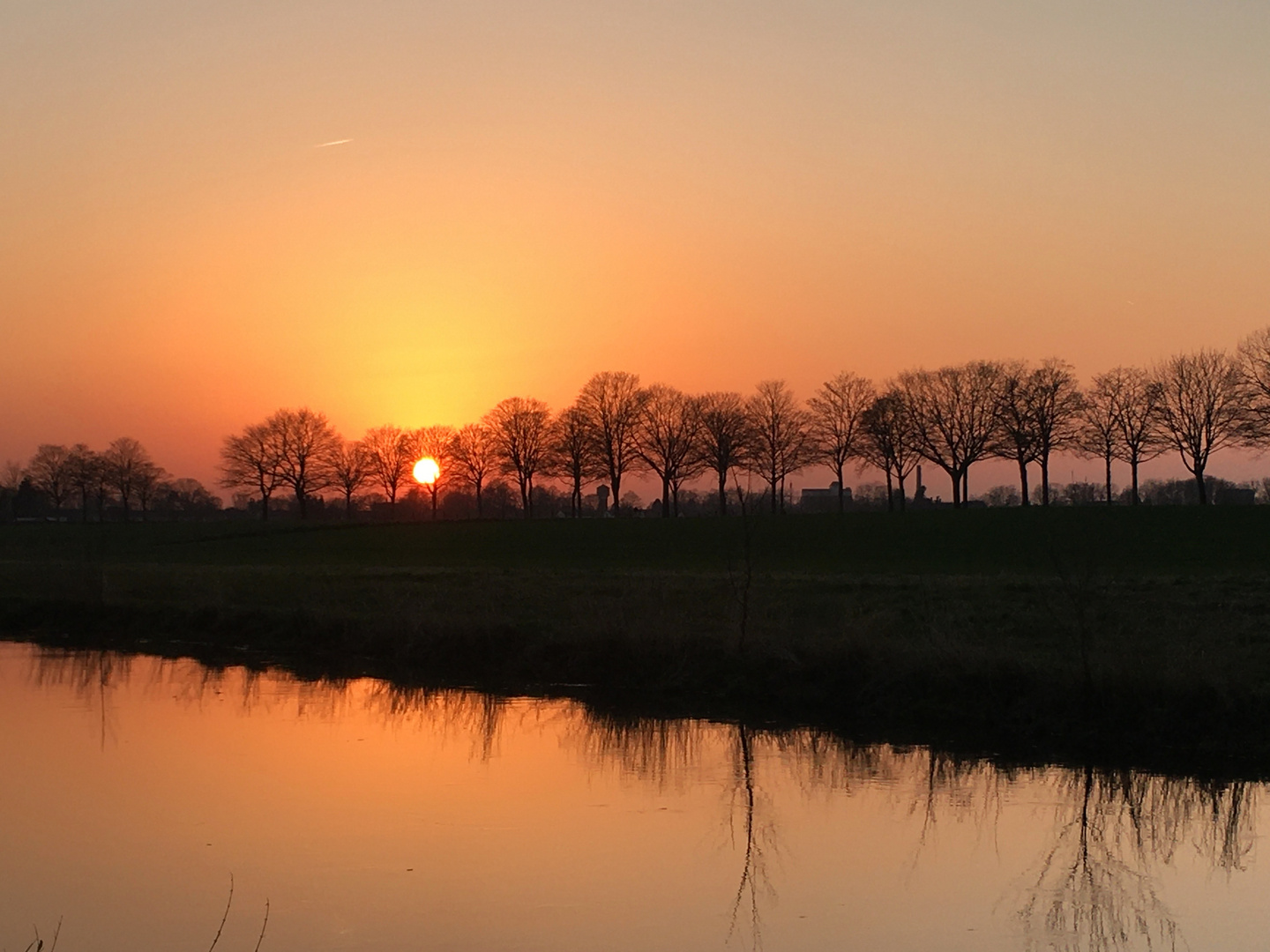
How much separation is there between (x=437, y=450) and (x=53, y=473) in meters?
42.4

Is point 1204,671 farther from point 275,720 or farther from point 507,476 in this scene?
point 507,476

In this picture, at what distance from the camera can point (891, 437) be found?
268ft

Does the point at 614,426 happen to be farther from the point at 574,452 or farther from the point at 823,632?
the point at 823,632

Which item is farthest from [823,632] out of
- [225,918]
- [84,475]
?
[84,475]

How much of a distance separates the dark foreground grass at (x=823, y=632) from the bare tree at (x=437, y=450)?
2108 inches

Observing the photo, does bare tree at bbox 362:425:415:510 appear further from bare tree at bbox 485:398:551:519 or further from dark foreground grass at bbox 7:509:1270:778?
dark foreground grass at bbox 7:509:1270:778

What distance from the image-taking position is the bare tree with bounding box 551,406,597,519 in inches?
3511

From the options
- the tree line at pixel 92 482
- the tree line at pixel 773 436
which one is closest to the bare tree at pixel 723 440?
the tree line at pixel 773 436

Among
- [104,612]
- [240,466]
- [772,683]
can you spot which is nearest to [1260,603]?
[772,683]

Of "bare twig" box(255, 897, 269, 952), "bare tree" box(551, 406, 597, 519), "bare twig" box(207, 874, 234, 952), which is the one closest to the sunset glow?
"bare tree" box(551, 406, 597, 519)

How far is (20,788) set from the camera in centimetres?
1378

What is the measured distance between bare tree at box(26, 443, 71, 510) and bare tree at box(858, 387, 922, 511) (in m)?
77.7

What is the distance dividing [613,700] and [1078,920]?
10889 millimetres

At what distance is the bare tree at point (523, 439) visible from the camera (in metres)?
94.2
